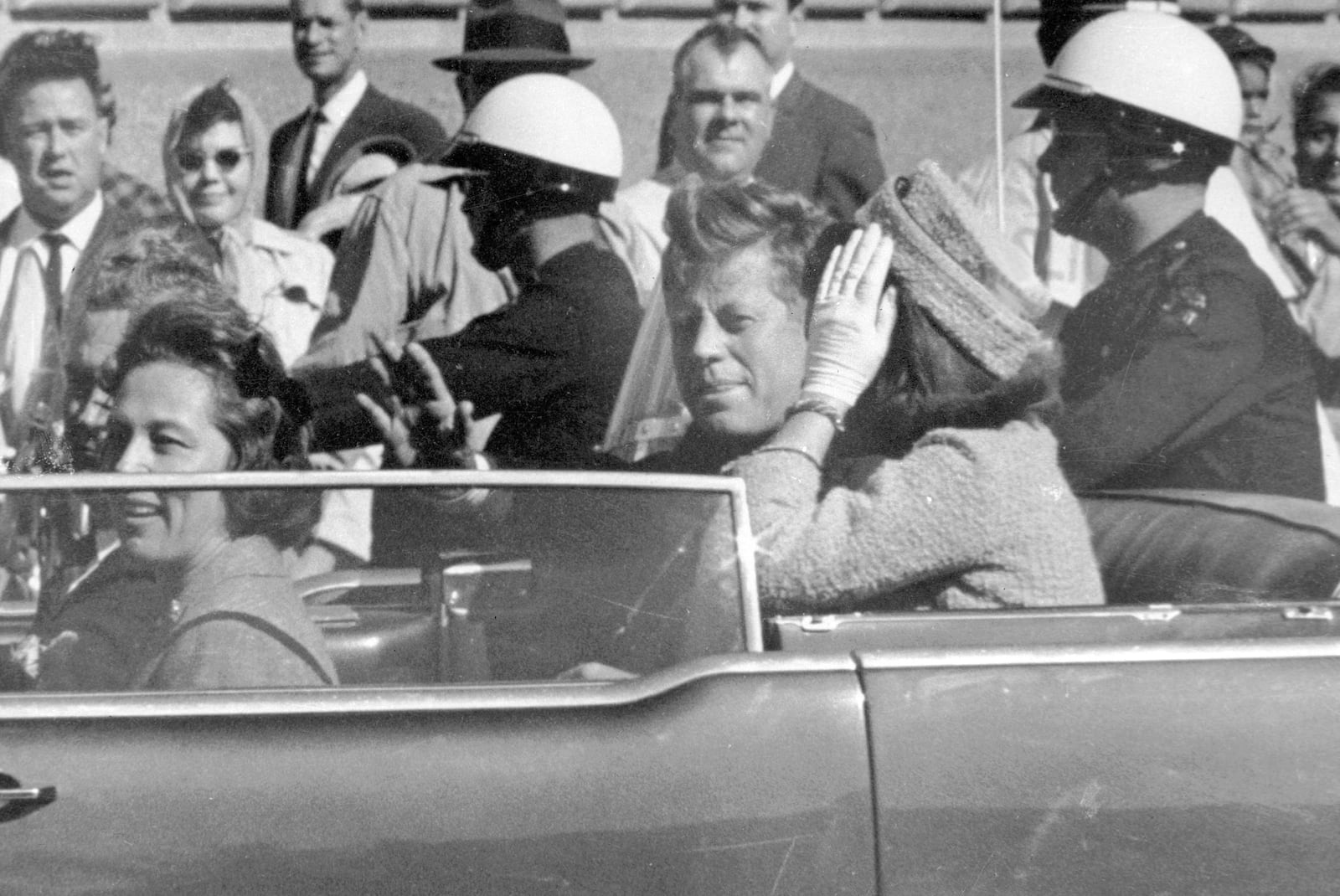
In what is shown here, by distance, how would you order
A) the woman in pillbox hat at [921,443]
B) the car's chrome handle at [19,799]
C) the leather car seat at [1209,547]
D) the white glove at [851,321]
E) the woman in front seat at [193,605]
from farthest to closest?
1. the white glove at [851,321]
2. the leather car seat at [1209,547]
3. the woman in pillbox hat at [921,443]
4. the woman in front seat at [193,605]
5. the car's chrome handle at [19,799]

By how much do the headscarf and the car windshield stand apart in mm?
755

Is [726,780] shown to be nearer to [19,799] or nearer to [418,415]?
[19,799]

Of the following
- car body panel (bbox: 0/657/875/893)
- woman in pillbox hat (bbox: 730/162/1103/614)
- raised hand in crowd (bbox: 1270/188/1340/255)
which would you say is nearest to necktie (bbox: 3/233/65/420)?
car body panel (bbox: 0/657/875/893)

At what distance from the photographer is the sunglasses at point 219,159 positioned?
3.21 m

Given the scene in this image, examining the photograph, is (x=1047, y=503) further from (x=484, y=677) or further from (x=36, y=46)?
(x=36, y=46)

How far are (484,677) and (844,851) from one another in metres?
0.55

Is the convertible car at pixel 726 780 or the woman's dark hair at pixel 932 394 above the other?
the woman's dark hair at pixel 932 394

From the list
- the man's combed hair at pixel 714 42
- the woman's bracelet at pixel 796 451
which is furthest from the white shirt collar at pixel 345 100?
the woman's bracelet at pixel 796 451

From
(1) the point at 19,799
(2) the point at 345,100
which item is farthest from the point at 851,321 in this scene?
(1) the point at 19,799

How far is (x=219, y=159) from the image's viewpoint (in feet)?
10.6

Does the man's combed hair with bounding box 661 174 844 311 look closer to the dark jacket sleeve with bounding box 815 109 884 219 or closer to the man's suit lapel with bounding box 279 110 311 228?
the dark jacket sleeve with bounding box 815 109 884 219

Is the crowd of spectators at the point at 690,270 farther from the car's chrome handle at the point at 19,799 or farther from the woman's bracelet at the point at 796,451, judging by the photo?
the car's chrome handle at the point at 19,799

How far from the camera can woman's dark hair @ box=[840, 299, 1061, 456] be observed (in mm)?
3029

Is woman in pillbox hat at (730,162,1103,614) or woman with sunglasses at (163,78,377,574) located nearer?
woman in pillbox hat at (730,162,1103,614)
